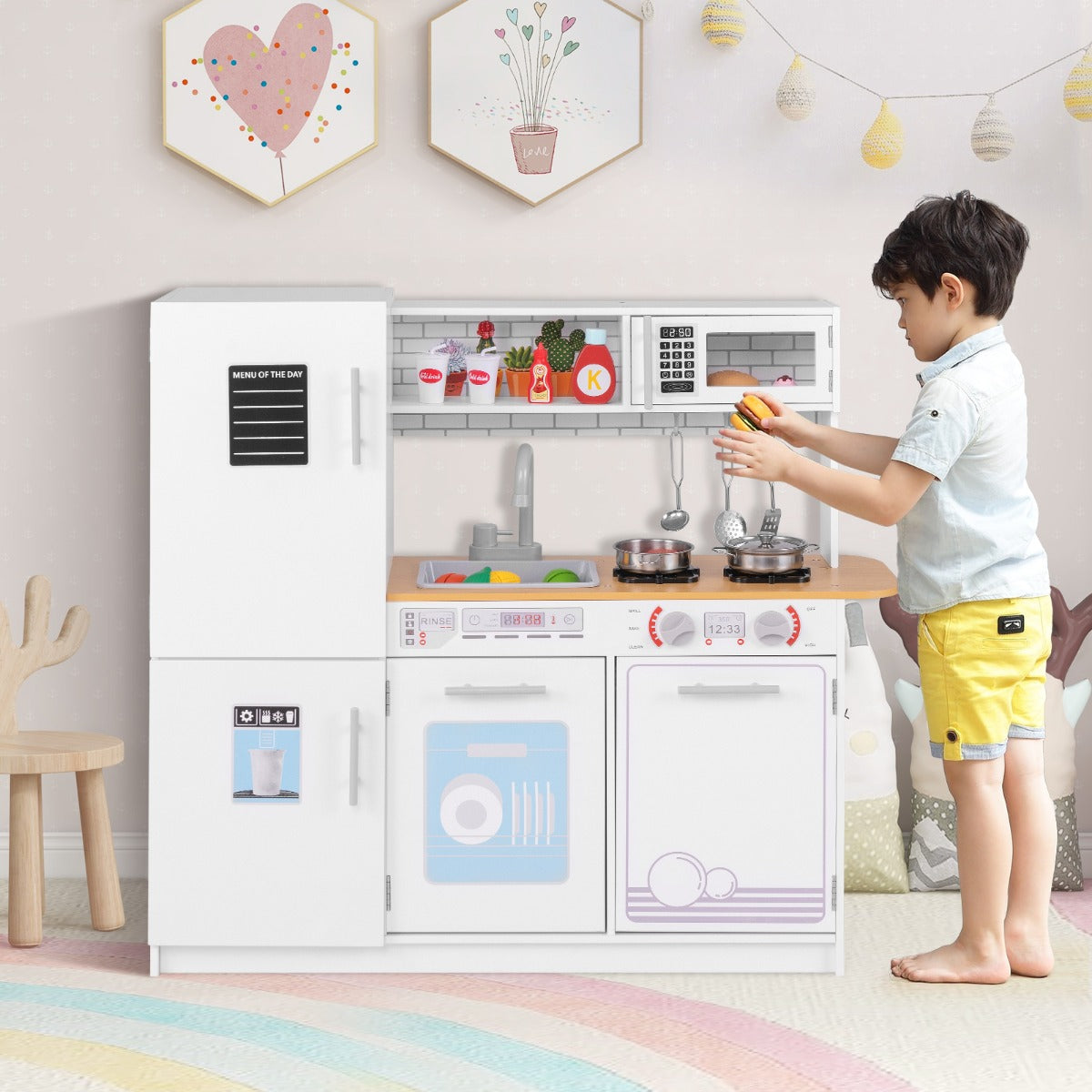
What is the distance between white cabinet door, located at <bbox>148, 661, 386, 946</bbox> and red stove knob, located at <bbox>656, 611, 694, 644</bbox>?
0.62 metres

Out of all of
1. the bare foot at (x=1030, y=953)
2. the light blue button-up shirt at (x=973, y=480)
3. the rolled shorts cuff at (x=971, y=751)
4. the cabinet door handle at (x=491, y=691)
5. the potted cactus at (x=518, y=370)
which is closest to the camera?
the light blue button-up shirt at (x=973, y=480)

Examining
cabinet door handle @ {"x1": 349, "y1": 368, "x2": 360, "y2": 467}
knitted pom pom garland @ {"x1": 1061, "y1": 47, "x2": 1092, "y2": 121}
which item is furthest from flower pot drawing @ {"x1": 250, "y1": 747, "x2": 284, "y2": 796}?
knitted pom pom garland @ {"x1": 1061, "y1": 47, "x2": 1092, "y2": 121}

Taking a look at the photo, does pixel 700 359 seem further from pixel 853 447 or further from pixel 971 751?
pixel 971 751

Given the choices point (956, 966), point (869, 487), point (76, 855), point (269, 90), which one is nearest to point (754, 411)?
point (869, 487)

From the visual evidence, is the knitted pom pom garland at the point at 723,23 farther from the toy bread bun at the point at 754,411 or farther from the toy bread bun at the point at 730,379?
the toy bread bun at the point at 754,411

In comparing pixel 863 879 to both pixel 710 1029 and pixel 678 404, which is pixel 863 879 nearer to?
pixel 710 1029

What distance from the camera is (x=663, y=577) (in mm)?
3223

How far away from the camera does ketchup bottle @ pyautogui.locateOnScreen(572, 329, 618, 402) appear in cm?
341

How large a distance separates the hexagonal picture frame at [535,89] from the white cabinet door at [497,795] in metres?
1.29

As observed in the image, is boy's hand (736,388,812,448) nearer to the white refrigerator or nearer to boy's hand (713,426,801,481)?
boy's hand (713,426,801,481)

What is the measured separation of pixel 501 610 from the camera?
3072mm

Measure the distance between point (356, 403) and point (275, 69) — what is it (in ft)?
3.59

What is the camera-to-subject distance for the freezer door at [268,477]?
9.86ft

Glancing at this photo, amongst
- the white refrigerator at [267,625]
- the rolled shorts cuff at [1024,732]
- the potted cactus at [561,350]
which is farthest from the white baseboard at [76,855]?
the rolled shorts cuff at [1024,732]
